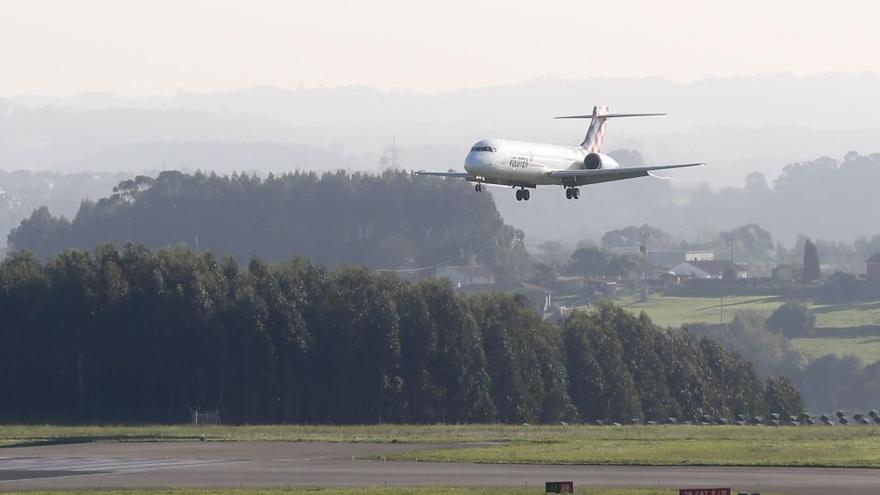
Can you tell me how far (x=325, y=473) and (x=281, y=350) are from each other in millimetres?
65261

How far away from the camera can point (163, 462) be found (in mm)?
94250

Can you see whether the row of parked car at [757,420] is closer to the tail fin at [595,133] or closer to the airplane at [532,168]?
the tail fin at [595,133]

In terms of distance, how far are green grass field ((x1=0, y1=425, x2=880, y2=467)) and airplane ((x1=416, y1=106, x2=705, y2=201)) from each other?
1733 cm

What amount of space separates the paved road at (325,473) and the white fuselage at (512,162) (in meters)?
27.3

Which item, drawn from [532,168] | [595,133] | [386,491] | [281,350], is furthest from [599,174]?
[386,491]

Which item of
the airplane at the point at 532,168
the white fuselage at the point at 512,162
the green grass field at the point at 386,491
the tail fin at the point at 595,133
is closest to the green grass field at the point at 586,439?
the green grass field at the point at 386,491

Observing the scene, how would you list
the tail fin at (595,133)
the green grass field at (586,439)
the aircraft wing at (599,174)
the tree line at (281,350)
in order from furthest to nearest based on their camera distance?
1. the tail fin at (595,133)
2. the tree line at (281,350)
3. the aircraft wing at (599,174)
4. the green grass field at (586,439)

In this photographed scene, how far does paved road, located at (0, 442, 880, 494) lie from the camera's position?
81.9 meters

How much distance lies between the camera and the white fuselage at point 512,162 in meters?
122

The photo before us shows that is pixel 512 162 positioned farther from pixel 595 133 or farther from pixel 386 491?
pixel 386 491

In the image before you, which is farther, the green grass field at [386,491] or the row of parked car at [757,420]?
the row of parked car at [757,420]

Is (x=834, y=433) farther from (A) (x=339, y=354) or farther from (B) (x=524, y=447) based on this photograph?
(A) (x=339, y=354)

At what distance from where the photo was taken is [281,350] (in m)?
152

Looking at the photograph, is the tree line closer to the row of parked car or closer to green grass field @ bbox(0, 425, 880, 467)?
the row of parked car
